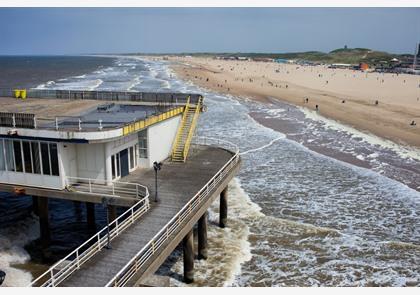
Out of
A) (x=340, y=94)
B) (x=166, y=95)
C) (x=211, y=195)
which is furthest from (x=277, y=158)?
(x=340, y=94)

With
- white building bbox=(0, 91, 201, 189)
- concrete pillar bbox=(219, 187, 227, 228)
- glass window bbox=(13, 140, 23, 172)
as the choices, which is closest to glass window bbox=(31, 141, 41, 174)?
white building bbox=(0, 91, 201, 189)

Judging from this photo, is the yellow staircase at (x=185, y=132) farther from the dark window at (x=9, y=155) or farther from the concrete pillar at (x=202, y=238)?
the dark window at (x=9, y=155)

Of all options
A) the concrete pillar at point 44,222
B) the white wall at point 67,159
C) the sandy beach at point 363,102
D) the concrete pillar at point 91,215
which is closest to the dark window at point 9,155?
the concrete pillar at point 44,222

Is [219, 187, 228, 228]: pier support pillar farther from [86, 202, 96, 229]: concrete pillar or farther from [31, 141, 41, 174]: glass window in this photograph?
[31, 141, 41, 174]: glass window

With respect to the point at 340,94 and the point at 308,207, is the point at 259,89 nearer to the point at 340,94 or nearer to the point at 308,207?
the point at 340,94

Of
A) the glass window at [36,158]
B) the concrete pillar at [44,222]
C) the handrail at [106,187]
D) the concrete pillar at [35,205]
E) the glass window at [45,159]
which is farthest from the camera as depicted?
the concrete pillar at [35,205]

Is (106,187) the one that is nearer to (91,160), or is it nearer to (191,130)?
(91,160)
